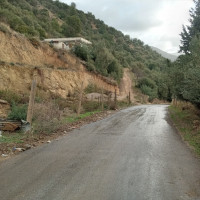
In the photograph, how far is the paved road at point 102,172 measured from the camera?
518cm

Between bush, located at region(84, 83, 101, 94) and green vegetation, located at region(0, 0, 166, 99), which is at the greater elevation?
green vegetation, located at region(0, 0, 166, 99)

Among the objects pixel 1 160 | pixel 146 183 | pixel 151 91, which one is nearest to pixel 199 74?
pixel 146 183

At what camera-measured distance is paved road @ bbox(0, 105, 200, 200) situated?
17.0 feet

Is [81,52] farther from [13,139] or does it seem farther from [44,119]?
[13,139]

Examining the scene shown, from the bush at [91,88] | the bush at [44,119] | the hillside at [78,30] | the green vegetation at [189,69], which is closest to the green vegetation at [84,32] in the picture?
the hillside at [78,30]

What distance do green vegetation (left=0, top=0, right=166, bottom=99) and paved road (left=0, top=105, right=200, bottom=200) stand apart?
24.5 metres

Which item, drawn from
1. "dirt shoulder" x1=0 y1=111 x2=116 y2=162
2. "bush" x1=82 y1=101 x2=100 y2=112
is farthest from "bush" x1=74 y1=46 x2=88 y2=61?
"dirt shoulder" x1=0 y1=111 x2=116 y2=162

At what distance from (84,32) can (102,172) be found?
3111 inches

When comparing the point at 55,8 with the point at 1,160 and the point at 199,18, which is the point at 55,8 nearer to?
the point at 199,18

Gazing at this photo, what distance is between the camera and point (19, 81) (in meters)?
25.3

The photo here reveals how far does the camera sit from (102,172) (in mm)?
6527

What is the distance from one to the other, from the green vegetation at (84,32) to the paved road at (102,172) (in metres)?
24.5

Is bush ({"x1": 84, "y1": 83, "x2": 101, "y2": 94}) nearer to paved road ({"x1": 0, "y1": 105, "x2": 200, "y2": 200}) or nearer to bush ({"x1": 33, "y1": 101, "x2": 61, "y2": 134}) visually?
bush ({"x1": 33, "y1": 101, "x2": 61, "y2": 134})

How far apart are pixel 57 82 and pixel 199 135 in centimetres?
2090
